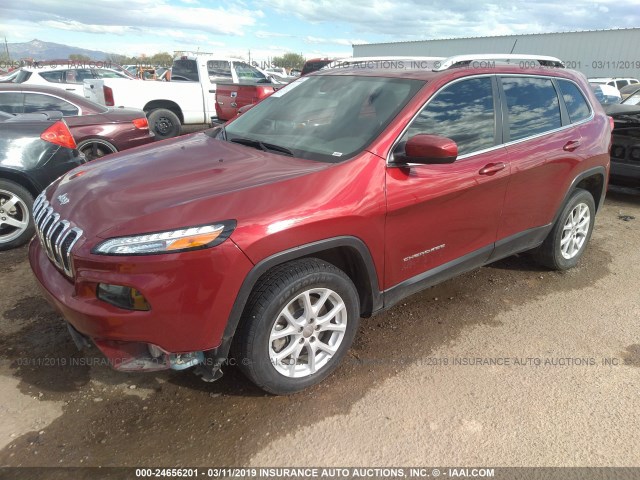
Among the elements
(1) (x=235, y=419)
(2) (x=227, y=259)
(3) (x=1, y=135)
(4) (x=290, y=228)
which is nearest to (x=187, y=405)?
(1) (x=235, y=419)

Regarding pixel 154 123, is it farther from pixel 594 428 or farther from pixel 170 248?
pixel 594 428

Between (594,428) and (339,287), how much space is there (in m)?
1.50

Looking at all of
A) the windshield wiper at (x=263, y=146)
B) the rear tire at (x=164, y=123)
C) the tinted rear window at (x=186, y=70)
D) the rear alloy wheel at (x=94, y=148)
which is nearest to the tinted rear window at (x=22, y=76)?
the tinted rear window at (x=186, y=70)

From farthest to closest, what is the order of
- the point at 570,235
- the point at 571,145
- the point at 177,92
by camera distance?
the point at 177,92, the point at 570,235, the point at 571,145

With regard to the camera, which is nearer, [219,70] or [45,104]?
[45,104]

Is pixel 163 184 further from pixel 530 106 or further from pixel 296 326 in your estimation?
pixel 530 106

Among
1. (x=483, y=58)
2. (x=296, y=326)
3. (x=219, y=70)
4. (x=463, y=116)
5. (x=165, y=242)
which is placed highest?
(x=483, y=58)

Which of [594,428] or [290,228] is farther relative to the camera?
[594,428]

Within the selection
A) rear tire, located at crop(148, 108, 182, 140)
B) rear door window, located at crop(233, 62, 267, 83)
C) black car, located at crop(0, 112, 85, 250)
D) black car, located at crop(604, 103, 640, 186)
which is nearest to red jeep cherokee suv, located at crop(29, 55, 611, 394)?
black car, located at crop(0, 112, 85, 250)

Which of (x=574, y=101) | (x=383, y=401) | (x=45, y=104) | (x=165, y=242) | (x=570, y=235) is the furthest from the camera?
(x=45, y=104)

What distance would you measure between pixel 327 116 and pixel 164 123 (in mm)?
8564

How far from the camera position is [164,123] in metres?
10.6

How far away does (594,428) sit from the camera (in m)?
2.44

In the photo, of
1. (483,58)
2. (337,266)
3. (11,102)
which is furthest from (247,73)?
(337,266)
